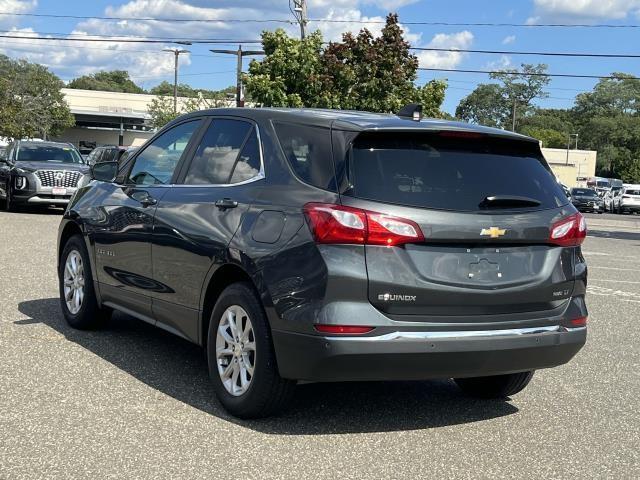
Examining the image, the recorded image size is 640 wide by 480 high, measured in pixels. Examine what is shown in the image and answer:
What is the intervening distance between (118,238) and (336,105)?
1116 inches

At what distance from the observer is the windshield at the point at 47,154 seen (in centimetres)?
2105

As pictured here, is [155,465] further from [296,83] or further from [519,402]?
[296,83]

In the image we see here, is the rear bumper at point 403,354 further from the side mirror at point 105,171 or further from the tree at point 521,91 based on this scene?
the tree at point 521,91

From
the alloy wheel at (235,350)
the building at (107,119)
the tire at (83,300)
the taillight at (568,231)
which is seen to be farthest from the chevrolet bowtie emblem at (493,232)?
the building at (107,119)

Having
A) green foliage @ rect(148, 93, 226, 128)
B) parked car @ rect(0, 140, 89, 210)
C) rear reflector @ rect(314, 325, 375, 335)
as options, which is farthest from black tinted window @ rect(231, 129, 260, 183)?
green foliage @ rect(148, 93, 226, 128)

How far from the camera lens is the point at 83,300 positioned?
7.00m

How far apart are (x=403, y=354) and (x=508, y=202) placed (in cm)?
105

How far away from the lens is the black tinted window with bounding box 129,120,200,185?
19.9 ft

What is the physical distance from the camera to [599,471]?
4391mm

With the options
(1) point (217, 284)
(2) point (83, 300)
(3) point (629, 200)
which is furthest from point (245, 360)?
(3) point (629, 200)

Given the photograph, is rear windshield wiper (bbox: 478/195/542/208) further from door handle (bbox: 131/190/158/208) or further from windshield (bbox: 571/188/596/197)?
windshield (bbox: 571/188/596/197)

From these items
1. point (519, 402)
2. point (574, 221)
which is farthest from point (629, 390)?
point (574, 221)

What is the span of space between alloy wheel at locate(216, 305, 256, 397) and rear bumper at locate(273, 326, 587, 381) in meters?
0.33

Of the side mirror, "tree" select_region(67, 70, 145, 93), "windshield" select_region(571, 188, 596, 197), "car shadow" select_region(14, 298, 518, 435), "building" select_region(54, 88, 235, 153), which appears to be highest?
"tree" select_region(67, 70, 145, 93)
